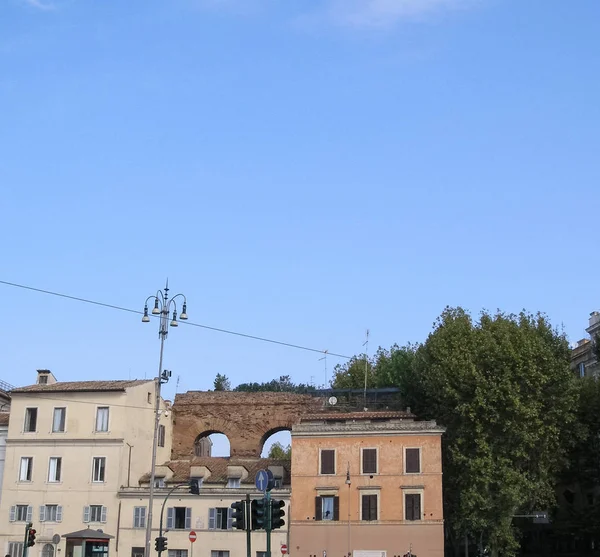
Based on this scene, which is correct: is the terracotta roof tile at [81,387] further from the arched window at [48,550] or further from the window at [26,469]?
the arched window at [48,550]

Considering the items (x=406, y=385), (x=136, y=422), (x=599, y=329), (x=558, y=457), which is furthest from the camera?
(x=599, y=329)

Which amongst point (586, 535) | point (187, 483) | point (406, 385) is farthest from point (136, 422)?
point (586, 535)

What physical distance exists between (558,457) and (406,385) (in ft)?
39.5

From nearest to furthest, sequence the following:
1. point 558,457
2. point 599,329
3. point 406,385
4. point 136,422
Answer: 1. point 558,457
2. point 136,422
3. point 406,385
4. point 599,329

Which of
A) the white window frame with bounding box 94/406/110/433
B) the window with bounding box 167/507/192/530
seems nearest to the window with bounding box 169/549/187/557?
the window with bounding box 167/507/192/530

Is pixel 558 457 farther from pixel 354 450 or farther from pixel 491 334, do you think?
pixel 354 450

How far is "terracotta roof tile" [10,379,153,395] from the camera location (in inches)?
2213

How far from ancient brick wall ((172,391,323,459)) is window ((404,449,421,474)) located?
463 inches

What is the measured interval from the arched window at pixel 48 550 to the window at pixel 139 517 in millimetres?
5307

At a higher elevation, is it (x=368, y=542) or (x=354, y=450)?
(x=354, y=450)

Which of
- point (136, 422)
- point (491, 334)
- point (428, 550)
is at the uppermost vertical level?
point (491, 334)

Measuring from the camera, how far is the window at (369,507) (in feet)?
167

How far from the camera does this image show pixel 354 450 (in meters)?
Answer: 52.0

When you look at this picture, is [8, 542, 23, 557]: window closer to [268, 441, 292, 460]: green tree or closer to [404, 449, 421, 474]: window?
[404, 449, 421, 474]: window
